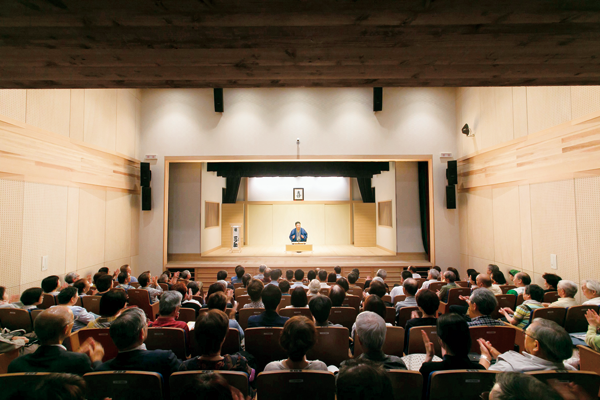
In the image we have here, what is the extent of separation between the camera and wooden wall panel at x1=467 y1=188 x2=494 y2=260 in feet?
23.1

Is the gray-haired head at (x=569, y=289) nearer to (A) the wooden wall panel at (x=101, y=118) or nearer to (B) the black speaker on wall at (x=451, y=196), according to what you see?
(B) the black speaker on wall at (x=451, y=196)

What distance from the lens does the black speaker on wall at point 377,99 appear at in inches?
325

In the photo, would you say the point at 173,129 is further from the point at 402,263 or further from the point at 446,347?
the point at 446,347

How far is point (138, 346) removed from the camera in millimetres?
1973

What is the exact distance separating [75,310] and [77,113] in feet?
15.3

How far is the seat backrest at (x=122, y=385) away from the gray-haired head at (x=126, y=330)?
0.73 feet

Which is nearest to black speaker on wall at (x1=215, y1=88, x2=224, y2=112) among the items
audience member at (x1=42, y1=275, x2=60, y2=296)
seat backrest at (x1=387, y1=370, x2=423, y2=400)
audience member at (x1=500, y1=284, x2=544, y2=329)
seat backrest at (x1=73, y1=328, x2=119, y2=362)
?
audience member at (x1=42, y1=275, x2=60, y2=296)

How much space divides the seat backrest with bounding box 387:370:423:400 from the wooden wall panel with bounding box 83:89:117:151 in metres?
7.11

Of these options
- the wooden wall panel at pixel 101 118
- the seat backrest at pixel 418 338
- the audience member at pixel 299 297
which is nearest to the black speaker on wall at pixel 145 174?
the wooden wall panel at pixel 101 118

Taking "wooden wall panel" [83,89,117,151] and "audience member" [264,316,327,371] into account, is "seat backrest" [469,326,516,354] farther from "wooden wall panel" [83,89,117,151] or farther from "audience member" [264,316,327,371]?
"wooden wall panel" [83,89,117,151]

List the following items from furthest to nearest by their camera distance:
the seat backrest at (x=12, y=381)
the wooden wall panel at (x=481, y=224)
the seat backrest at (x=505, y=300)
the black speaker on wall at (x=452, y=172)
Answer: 1. the black speaker on wall at (x=452, y=172)
2. the wooden wall panel at (x=481, y=224)
3. the seat backrest at (x=505, y=300)
4. the seat backrest at (x=12, y=381)

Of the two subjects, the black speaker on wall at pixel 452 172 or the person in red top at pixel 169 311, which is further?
the black speaker on wall at pixel 452 172

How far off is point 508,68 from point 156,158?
8038 mm

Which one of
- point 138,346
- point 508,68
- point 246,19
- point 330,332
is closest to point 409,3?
point 246,19
